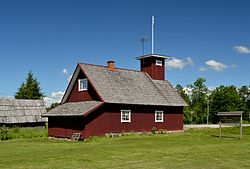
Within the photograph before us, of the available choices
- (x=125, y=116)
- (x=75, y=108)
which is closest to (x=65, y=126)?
(x=75, y=108)

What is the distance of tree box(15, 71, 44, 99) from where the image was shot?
2307 inches

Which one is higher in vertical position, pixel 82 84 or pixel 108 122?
pixel 82 84

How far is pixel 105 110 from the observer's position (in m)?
31.2

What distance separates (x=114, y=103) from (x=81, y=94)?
382 cm

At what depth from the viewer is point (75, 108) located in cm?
3148

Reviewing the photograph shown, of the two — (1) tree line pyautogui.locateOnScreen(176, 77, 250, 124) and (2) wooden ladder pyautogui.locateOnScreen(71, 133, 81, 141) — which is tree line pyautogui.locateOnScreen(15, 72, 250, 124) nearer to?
(1) tree line pyautogui.locateOnScreen(176, 77, 250, 124)

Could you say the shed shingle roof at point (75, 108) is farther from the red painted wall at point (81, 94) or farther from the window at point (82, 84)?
the window at point (82, 84)

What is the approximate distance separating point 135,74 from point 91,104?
8.36 m

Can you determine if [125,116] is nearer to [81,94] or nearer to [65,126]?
[81,94]

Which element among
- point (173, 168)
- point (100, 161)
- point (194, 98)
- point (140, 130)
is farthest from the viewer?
point (194, 98)

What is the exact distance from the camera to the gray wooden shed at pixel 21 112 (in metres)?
39.1

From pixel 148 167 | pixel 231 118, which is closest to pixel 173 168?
pixel 148 167

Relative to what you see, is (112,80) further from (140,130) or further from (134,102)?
(140,130)

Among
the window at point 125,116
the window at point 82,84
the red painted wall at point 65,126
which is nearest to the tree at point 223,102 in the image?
the window at point 125,116
